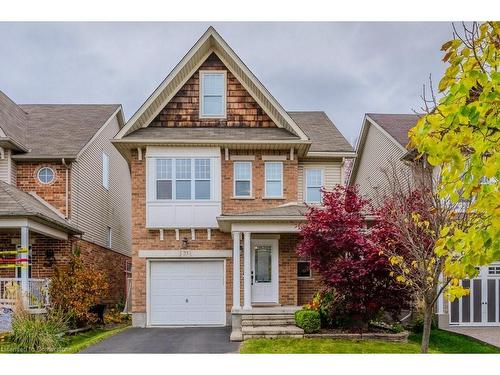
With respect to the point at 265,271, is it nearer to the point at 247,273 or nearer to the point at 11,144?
the point at 247,273

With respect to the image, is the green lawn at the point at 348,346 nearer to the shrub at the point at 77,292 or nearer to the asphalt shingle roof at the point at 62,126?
the shrub at the point at 77,292

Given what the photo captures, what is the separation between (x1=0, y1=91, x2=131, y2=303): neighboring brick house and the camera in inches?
644

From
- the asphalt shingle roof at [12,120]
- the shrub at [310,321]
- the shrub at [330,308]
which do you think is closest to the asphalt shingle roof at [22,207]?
the asphalt shingle roof at [12,120]

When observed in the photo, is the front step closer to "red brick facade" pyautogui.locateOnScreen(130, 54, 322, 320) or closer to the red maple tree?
the red maple tree

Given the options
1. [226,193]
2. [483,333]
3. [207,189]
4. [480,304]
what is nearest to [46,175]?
[207,189]

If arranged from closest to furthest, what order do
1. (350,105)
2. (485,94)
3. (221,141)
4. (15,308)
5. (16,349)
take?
(485,94)
(16,349)
(15,308)
(221,141)
(350,105)

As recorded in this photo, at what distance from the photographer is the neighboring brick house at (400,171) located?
1805cm

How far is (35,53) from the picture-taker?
1927 cm

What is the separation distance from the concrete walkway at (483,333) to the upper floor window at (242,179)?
710 centimetres

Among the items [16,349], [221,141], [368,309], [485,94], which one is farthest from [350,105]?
[485,94]

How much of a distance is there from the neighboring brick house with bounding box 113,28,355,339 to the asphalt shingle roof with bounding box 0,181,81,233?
2212 mm

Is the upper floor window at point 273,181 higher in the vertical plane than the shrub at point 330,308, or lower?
higher

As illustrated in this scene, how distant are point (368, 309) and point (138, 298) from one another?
7075 mm
